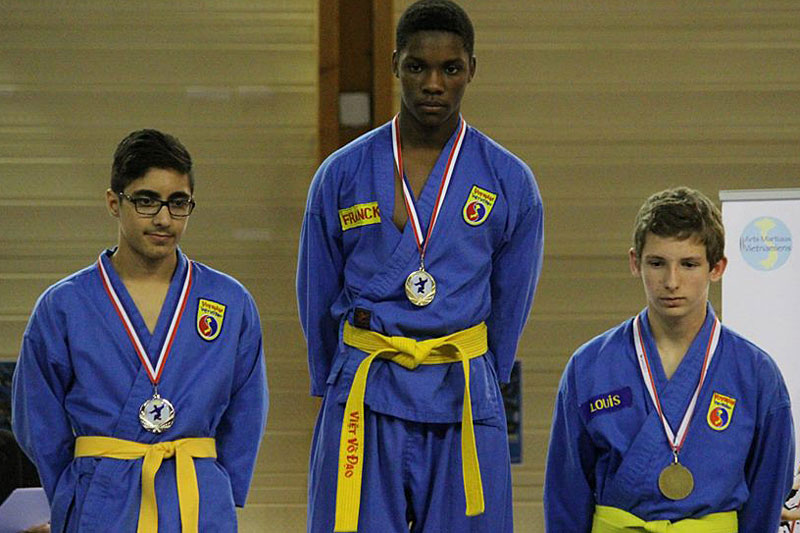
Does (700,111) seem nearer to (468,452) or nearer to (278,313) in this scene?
(278,313)

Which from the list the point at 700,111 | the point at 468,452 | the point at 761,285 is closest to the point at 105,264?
the point at 468,452

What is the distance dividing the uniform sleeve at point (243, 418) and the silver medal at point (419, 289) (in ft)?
1.49

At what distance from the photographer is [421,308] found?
9.77 feet

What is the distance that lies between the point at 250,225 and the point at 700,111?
2.30 meters

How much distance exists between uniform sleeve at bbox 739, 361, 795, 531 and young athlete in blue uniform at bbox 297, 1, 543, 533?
61 cm

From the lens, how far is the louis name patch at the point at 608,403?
10.00 ft

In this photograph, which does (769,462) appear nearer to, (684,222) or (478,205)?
(684,222)

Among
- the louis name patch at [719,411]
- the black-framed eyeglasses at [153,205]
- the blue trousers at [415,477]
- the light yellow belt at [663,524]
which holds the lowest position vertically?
the light yellow belt at [663,524]

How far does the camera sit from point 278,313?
590cm

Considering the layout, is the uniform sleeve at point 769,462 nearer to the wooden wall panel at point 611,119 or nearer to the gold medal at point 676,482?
the gold medal at point 676,482

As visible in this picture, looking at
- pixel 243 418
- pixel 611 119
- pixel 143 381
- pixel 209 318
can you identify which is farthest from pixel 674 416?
pixel 611 119

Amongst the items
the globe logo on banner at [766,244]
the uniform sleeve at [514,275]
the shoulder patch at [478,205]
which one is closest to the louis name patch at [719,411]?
the uniform sleeve at [514,275]

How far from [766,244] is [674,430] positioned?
5.95ft

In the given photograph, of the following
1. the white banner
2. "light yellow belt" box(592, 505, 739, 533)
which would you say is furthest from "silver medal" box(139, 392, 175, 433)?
the white banner
